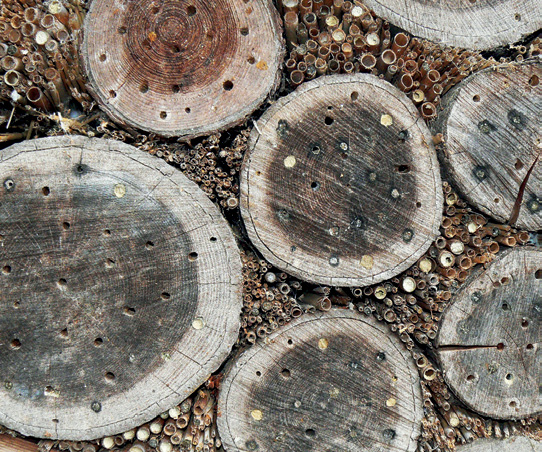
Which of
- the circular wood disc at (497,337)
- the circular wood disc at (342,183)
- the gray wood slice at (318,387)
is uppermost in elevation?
the circular wood disc at (342,183)

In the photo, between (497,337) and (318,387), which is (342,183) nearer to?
(318,387)

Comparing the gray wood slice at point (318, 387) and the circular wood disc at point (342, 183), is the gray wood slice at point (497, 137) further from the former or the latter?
the gray wood slice at point (318, 387)

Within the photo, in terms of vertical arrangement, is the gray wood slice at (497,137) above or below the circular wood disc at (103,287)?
above

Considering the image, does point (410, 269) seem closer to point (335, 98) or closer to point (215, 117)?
point (335, 98)

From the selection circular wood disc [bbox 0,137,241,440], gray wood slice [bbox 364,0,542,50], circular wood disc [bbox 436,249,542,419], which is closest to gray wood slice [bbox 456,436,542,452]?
circular wood disc [bbox 436,249,542,419]

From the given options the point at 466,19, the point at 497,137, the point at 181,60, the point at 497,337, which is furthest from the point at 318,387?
the point at 466,19

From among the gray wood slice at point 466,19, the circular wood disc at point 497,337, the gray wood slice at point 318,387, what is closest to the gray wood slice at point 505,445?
the circular wood disc at point 497,337
